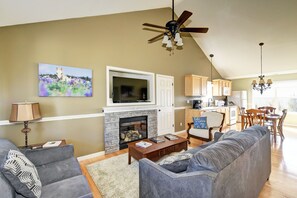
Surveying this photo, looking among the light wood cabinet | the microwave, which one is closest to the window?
the microwave

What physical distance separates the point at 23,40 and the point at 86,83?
1.25m

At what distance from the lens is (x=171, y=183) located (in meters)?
1.22

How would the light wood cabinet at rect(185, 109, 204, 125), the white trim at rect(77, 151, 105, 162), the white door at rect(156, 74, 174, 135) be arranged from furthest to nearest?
the light wood cabinet at rect(185, 109, 204, 125), the white door at rect(156, 74, 174, 135), the white trim at rect(77, 151, 105, 162)

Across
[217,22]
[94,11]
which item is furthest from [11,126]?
[217,22]

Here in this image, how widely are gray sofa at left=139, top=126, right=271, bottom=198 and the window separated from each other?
6.42 meters

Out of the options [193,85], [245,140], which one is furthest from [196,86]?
[245,140]

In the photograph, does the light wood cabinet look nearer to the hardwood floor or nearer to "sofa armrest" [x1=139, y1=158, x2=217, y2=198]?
the hardwood floor

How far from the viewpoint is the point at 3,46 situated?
2.33m

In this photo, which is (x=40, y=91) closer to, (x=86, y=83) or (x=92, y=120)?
(x=86, y=83)

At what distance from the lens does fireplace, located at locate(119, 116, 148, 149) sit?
12.4 ft

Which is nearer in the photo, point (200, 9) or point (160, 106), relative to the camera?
point (200, 9)

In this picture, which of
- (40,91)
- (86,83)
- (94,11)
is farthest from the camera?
(86,83)

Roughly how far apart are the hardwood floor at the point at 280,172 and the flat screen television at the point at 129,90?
1377 millimetres

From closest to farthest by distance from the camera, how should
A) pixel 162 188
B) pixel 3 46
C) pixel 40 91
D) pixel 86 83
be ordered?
1. pixel 162 188
2. pixel 3 46
3. pixel 40 91
4. pixel 86 83
